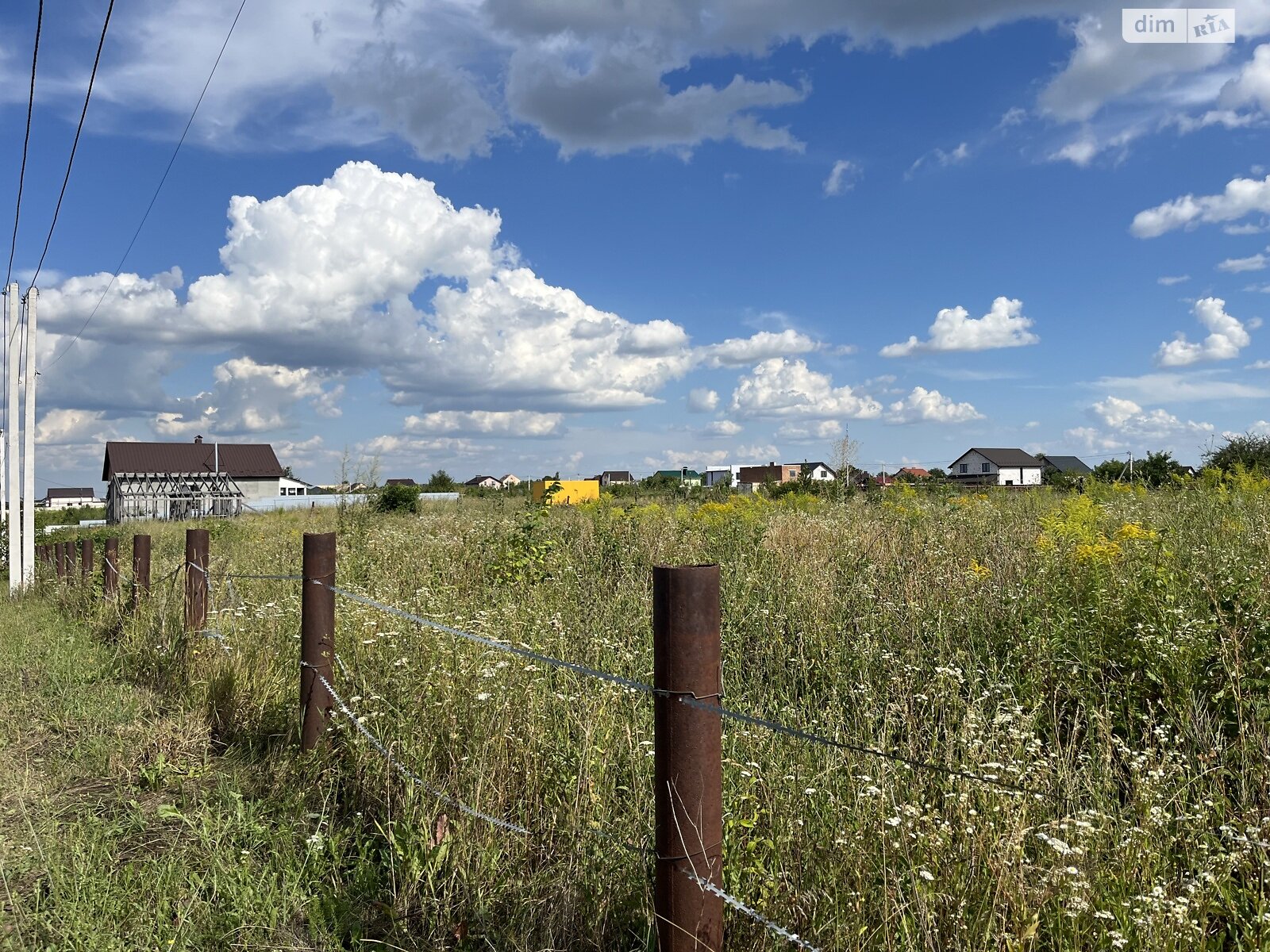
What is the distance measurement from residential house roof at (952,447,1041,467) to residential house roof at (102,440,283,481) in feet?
271

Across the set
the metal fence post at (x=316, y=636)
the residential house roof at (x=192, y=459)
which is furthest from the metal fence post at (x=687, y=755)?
the residential house roof at (x=192, y=459)

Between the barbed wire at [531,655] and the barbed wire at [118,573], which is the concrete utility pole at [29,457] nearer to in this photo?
the barbed wire at [118,573]

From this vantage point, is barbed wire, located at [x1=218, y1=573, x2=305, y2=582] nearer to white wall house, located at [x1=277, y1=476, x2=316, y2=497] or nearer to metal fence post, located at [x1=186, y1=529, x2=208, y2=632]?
metal fence post, located at [x1=186, y1=529, x2=208, y2=632]

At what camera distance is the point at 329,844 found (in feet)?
10.7

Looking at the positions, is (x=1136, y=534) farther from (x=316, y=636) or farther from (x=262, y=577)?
(x=262, y=577)

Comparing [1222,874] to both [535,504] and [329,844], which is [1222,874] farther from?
[535,504]

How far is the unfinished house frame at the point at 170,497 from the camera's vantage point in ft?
147

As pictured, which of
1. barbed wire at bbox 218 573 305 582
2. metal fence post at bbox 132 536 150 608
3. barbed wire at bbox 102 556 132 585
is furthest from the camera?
barbed wire at bbox 102 556 132 585

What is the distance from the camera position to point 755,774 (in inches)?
123

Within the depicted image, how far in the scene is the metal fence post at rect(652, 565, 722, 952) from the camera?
79.0 inches

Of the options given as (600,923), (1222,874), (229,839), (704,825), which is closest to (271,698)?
(229,839)

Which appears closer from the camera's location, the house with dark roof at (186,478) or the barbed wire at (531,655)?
the barbed wire at (531,655)

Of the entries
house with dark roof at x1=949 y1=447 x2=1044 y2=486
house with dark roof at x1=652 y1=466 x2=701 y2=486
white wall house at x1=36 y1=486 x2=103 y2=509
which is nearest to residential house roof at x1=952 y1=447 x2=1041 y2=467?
house with dark roof at x1=949 y1=447 x2=1044 y2=486

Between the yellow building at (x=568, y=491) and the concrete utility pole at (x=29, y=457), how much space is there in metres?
9.70
